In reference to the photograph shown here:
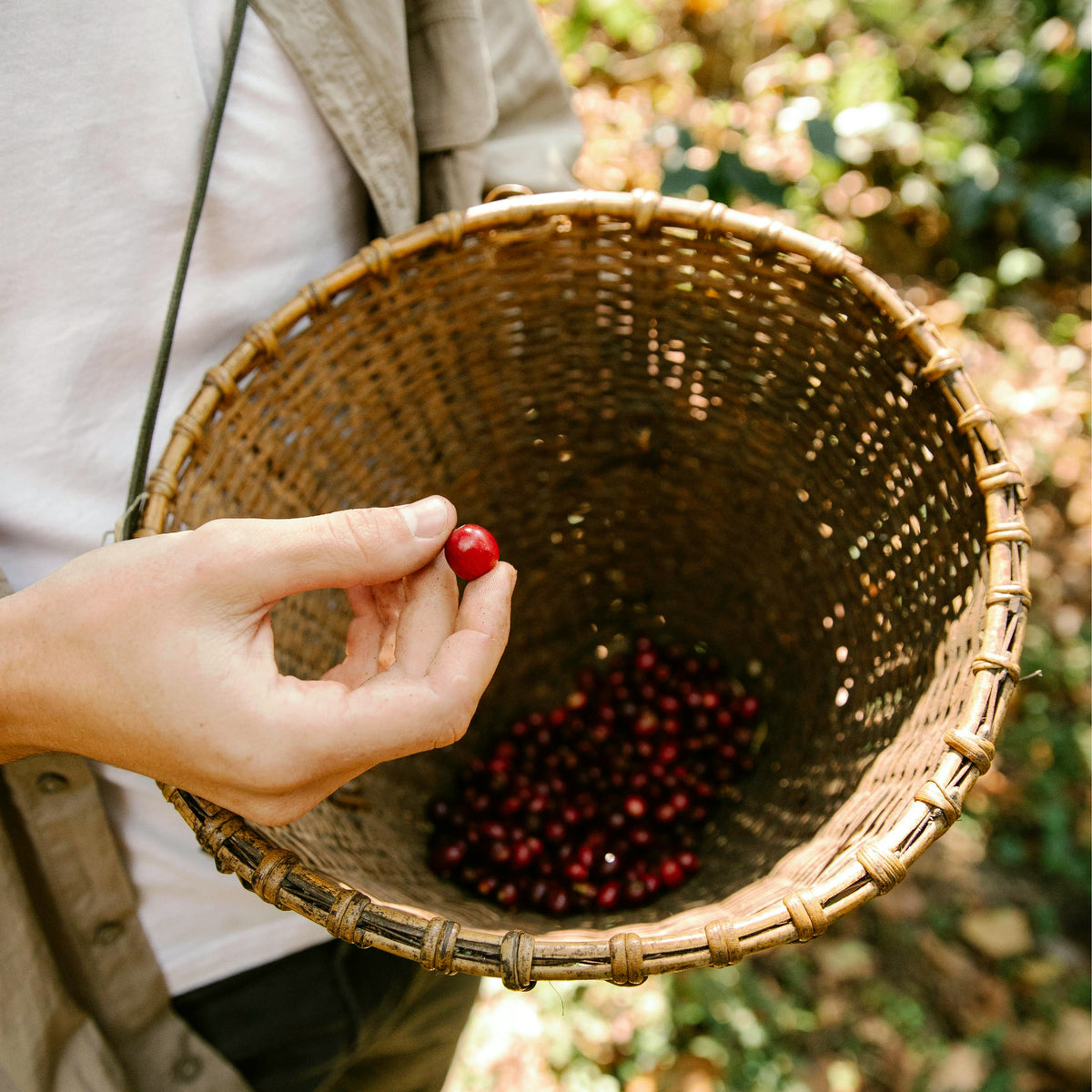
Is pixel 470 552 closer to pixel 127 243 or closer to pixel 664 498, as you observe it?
pixel 127 243

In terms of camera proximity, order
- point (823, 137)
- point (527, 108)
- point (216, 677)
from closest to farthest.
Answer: point (216, 677), point (527, 108), point (823, 137)

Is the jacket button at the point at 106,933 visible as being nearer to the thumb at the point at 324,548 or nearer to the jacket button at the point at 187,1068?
the jacket button at the point at 187,1068

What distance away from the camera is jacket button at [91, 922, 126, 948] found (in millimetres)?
1009

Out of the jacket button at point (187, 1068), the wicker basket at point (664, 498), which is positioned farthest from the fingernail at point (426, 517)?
the jacket button at point (187, 1068)

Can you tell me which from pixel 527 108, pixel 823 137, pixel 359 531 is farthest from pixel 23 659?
pixel 823 137

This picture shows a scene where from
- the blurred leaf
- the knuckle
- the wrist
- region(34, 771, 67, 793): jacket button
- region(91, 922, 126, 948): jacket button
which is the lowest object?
region(91, 922, 126, 948): jacket button

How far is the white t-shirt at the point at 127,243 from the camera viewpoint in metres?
0.84

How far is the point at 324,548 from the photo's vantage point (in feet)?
2.29

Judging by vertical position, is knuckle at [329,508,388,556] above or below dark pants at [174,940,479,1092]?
above

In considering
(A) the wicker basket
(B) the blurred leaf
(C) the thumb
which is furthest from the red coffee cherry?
(B) the blurred leaf

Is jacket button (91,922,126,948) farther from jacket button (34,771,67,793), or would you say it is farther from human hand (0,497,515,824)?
human hand (0,497,515,824)

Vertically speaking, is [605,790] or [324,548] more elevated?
[324,548]

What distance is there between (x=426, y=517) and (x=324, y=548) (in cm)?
11

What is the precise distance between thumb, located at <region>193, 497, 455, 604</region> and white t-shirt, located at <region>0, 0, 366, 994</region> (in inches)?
15.2
